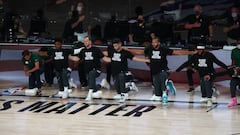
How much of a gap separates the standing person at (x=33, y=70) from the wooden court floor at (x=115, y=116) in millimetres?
272

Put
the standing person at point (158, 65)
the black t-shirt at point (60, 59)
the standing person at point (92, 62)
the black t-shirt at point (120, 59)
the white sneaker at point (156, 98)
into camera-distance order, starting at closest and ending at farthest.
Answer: the standing person at point (158, 65), the white sneaker at point (156, 98), the black t-shirt at point (120, 59), the standing person at point (92, 62), the black t-shirt at point (60, 59)

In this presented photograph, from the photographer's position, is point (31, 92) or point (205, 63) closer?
point (205, 63)

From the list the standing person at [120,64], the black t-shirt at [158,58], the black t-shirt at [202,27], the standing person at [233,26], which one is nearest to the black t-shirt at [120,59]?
the standing person at [120,64]

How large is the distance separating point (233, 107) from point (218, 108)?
37 cm

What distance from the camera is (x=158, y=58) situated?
1277cm

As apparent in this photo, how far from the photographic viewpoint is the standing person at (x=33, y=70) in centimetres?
1367

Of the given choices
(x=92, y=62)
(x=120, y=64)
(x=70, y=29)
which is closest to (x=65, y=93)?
(x=92, y=62)

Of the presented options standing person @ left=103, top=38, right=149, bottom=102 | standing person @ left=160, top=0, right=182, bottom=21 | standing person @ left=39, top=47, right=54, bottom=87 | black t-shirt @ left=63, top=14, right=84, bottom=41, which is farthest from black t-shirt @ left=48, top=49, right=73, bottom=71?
standing person @ left=160, top=0, right=182, bottom=21

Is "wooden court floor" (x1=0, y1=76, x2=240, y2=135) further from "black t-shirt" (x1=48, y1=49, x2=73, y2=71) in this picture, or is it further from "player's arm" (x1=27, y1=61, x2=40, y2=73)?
"black t-shirt" (x1=48, y1=49, x2=73, y2=71)

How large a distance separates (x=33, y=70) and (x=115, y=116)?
11.4 feet

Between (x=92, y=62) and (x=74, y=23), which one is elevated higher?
(x=74, y=23)

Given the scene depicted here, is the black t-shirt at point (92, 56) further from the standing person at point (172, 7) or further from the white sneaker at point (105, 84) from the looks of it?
the standing person at point (172, 7)

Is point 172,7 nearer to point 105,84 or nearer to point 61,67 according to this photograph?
point 105,84

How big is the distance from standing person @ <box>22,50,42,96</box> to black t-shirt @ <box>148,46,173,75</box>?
10.2 ft
